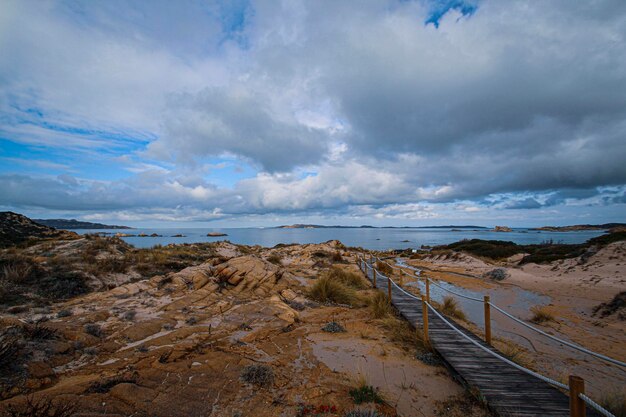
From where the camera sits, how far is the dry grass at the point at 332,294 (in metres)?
11.0

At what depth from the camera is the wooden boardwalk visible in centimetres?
396

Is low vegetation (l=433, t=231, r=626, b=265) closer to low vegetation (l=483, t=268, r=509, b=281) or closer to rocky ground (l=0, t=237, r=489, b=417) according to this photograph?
low vegetation (l=483, t=268, r=509, b=281)

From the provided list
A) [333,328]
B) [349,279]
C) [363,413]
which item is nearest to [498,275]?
[349,279]

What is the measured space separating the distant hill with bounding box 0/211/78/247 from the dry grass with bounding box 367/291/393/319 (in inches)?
943

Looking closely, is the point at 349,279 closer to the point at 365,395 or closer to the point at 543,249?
the point at 365,395

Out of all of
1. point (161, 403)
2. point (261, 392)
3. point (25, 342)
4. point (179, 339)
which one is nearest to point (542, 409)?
point (261, 392)

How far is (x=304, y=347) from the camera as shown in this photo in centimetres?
660

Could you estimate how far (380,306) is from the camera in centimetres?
933

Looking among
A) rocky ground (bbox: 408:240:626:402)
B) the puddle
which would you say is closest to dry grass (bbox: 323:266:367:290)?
the puddle

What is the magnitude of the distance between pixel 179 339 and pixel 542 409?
23.2 feet

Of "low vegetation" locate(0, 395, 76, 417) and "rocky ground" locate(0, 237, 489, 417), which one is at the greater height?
"low vegetation" locate(0, 395, 76, 417)

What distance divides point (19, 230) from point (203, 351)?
91.6ft

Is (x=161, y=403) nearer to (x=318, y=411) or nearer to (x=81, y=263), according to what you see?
(x=318, y=411)

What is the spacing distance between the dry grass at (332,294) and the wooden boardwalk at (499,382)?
4.31 meters
